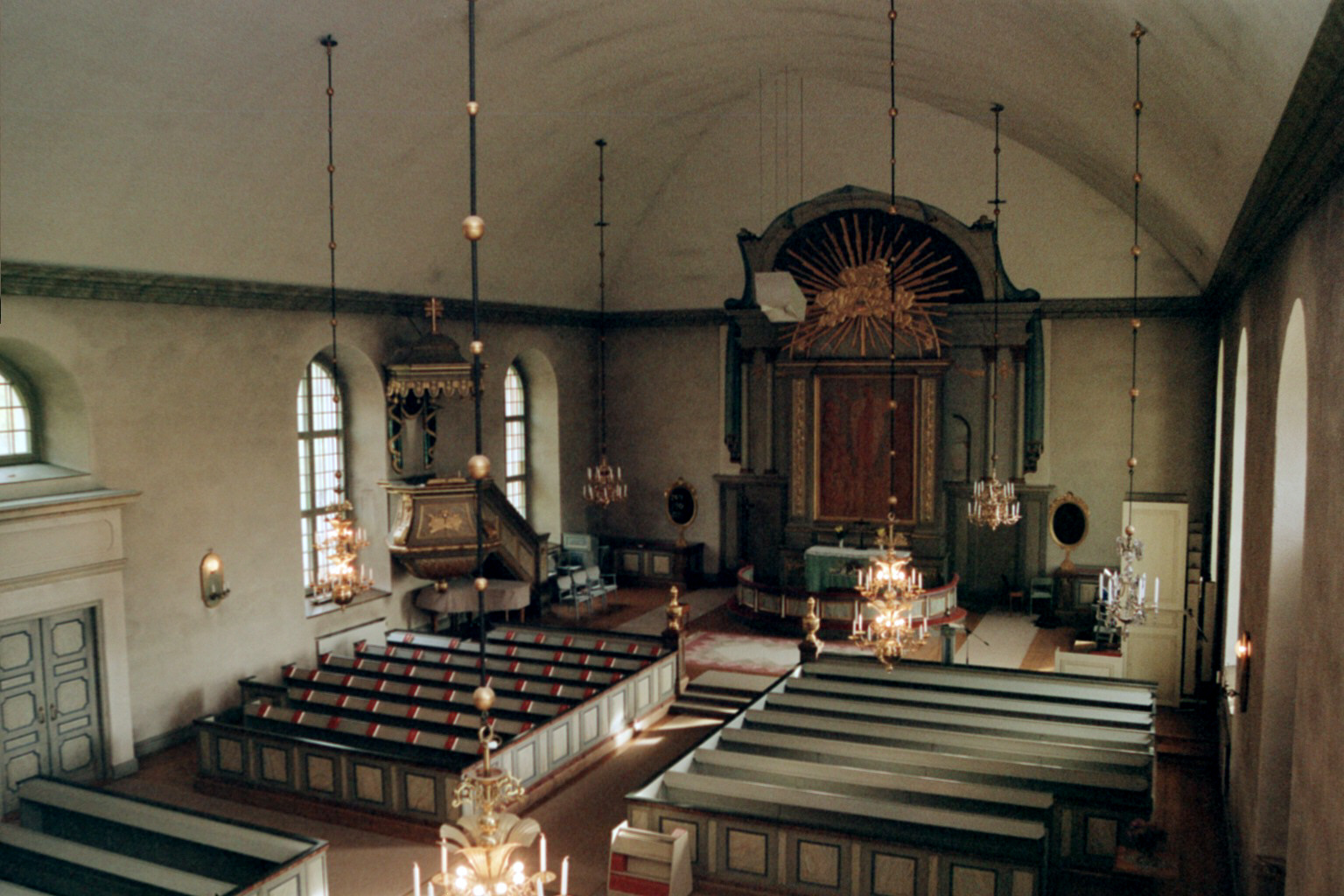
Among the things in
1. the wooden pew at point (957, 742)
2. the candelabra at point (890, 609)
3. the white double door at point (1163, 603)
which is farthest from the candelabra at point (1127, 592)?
the white double door at point (1163, 603)

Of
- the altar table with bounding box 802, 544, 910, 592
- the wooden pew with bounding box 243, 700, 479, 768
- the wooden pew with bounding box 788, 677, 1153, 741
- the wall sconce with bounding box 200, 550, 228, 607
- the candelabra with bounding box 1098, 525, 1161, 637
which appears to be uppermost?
the candelabra with bounding box 1098, 525, 1161, 637

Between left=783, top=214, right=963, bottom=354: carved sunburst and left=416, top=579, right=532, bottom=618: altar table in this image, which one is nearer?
left=416, top=579, right=532, bottom=618: altar table

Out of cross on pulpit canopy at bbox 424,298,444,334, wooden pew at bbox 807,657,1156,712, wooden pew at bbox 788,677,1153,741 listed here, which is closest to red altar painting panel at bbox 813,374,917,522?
wooden pew at bbox 807,657,1156,712

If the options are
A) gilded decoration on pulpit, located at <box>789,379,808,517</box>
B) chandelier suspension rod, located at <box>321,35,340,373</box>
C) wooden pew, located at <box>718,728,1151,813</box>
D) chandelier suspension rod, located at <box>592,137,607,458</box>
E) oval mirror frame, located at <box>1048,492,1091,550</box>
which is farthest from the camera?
gilded decoration on pulpit, located at <box>789,379,808,517</box>

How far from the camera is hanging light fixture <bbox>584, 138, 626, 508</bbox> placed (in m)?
17.4

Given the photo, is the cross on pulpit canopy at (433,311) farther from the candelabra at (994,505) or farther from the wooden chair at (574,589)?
the candelabra at (994,505)

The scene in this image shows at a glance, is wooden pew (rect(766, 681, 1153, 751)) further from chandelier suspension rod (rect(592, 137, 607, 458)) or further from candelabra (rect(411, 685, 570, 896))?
candelabra (rect(411, 685, 570, 896))

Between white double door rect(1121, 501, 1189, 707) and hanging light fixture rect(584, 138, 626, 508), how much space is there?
26.0 ft

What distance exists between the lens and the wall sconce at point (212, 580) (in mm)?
12711

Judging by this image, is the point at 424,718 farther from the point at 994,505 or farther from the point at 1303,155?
the point at 1303,155

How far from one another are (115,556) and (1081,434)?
1447cm

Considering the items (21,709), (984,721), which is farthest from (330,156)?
(984,721)

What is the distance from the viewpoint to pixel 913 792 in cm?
899

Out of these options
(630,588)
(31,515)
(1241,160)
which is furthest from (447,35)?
(630,588)
